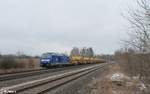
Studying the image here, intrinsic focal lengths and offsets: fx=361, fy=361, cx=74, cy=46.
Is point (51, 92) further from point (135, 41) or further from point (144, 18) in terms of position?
point (144, 18)

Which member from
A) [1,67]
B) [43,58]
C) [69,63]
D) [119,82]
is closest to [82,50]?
[69,63]

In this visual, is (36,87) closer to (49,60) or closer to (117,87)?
(117,87)

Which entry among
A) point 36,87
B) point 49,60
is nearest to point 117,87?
point 36,87

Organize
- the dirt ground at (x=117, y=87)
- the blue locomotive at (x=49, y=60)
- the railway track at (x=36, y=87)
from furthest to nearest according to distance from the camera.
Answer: the blue locomotive at (x=49, y=60)
the dirt ground at (x=117, y=87)
the railway track at (x=36, y=87)

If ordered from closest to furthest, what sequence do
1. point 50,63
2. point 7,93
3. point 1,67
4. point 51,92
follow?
point 7,93 < point 51,92 < point 1,67 < point 50,63

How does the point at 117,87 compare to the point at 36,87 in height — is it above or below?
below

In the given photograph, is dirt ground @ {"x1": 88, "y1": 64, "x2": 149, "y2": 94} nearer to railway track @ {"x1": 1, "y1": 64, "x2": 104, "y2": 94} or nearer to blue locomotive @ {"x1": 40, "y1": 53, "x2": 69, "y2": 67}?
railway track @ {"x1": 1, "y1": 64, "x2": 104, "y2": 94}

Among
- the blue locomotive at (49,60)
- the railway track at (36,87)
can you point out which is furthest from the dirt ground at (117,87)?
the blue locomotive at (49,60)

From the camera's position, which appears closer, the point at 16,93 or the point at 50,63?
the point at 16,93

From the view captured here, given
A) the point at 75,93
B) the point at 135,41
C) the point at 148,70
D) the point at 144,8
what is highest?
the point at 144,8

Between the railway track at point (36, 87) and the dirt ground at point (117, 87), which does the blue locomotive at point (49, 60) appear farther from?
the dirt ground at point (117, 87)

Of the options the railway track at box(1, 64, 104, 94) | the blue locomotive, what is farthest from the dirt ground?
the blue locomotive

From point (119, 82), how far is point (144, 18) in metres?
16.6

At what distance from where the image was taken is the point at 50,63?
59.6 metres
